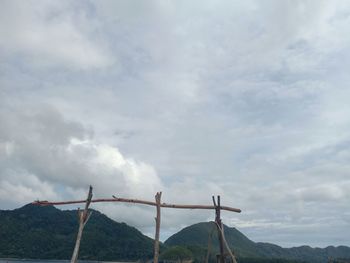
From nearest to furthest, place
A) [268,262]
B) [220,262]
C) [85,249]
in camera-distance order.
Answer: [220,262] → [268,262] → [85,249]

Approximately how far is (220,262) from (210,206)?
3.03 metres

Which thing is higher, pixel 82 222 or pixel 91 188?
pixel 91 188

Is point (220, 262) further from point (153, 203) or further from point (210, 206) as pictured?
point (153, 203)

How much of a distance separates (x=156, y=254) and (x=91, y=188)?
14.6ft

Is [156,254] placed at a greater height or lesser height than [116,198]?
lesser

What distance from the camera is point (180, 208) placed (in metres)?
19.1

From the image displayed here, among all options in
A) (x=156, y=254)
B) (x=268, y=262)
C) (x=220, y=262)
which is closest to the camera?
(x=156, y=254)

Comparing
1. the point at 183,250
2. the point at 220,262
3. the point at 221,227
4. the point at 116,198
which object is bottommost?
the point at 220,262

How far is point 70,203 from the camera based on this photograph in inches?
750

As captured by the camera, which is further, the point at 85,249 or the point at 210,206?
the point at 85,249

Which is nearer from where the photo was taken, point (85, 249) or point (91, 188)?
point (91, 188)

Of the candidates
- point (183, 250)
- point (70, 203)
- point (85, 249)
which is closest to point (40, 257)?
point (85, 249)

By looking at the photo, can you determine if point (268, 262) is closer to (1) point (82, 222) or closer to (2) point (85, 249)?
(2) point (85, 249)

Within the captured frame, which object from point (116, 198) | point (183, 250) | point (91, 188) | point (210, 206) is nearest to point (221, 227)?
point (210, 206)
